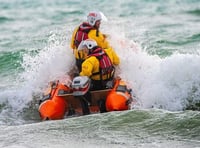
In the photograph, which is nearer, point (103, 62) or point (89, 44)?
point (103, 62)

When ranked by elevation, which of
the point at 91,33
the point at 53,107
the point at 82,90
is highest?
the point at 91,33

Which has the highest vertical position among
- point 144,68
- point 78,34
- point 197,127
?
point 78,34

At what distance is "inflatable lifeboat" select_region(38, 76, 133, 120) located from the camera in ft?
28.0

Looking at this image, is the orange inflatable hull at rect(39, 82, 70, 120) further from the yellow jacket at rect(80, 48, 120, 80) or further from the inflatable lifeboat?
the yellow jacket at rect(80, 48, 120, 80)

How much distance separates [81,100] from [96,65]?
61cm

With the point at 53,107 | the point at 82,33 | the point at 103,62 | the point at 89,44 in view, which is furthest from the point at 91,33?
Answer: the point at 53,107

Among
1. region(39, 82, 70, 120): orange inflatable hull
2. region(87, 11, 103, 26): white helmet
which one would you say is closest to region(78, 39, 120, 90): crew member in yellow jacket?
region(39, 82, 70, 120): orange inflatable hull

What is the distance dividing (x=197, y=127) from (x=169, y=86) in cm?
185

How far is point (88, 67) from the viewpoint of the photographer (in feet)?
28.3

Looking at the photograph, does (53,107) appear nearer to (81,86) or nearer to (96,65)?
(81,86)

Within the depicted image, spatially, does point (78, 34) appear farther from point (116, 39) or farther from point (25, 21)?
point (25, 21)

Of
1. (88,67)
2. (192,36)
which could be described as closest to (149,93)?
(88,67)

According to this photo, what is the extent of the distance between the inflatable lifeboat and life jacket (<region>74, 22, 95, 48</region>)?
1.12m

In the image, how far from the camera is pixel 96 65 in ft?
28.8
